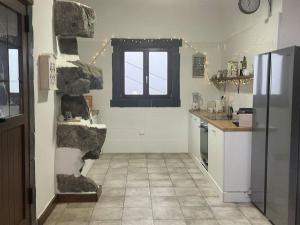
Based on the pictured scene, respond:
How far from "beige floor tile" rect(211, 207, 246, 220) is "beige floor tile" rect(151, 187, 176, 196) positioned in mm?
693

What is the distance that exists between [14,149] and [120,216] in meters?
1.35

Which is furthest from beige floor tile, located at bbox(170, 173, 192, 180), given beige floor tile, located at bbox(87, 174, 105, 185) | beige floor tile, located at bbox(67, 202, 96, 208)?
beige floor tile, located at bbox(67, 202, 96, 208)

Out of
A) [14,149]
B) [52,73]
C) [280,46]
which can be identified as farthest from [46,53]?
[280,46]

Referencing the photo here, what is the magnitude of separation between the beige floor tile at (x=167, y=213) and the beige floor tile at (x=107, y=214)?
372mm

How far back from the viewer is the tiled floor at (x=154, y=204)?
3.46 m

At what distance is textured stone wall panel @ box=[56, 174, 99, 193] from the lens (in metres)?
4.02

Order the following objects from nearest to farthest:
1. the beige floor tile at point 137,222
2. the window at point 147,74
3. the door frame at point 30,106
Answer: the door frame at point 30,106 < the beige floor tile at point 137,222 < the window at point 147,74

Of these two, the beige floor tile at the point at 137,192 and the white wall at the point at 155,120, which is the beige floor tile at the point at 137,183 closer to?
the beige floor tile at the point at 137,192

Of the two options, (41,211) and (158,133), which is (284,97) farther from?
(158,133)

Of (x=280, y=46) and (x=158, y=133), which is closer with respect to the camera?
(x=280, y=46)

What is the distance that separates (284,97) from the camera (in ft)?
9.77

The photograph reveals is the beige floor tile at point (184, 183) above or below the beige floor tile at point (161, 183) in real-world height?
below

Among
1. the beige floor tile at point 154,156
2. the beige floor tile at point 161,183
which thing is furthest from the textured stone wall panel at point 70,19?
the beige floor tile at point 154,156

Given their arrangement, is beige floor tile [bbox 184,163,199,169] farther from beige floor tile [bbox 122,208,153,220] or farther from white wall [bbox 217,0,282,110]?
beige floor tile [bbox 122,208,153,220]
